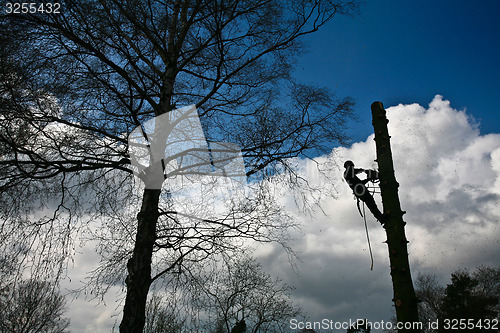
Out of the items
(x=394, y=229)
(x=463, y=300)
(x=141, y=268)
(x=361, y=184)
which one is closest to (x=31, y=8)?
(x=141, y=268)

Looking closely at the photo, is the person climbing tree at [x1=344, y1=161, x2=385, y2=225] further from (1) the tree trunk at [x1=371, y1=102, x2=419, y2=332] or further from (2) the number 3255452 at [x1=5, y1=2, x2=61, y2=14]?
(2) the number 3255452 at [x1=5, y1=2, x2=61, y2=14]

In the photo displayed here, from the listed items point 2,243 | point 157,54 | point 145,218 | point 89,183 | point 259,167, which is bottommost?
point 2,243

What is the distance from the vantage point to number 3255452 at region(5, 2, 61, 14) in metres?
3.92

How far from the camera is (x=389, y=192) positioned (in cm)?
421

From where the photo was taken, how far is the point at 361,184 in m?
4.45

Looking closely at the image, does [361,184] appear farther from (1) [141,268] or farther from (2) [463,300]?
(2) [463,300]

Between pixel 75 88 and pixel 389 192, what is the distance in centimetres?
474

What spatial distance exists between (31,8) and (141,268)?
3.63 metres

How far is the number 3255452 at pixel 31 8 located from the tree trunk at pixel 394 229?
174 inches

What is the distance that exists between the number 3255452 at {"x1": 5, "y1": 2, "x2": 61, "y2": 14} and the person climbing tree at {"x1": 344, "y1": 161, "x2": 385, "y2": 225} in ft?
13.8

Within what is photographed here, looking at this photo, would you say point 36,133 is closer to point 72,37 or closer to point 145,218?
point 72,37

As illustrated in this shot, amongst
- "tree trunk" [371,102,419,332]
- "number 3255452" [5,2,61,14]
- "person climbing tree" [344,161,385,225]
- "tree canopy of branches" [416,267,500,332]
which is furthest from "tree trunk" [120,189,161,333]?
"tree canopy of branches" [416,267,500,332]

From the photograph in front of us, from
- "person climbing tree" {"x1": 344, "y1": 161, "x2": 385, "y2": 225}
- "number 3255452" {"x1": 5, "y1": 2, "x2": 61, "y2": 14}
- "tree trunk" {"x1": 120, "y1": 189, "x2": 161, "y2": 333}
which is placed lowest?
"tree trunk" {"x1": 120, "y1": 189, "x2": 161, "y2": 333}

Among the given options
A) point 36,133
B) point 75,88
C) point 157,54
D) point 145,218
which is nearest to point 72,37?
point 75,88
